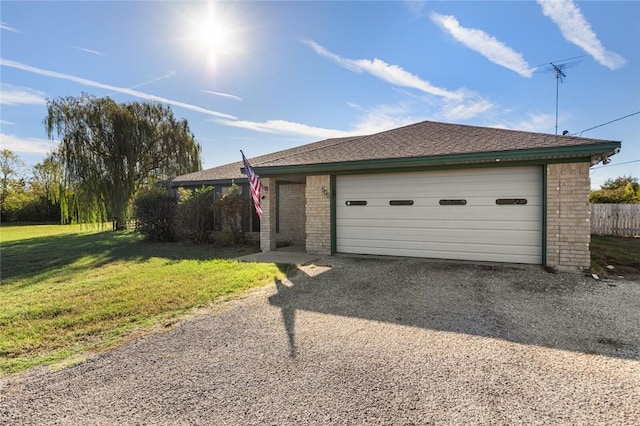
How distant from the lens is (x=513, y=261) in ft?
24.8

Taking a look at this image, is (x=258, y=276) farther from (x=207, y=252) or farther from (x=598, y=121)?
(x=598, y=121)

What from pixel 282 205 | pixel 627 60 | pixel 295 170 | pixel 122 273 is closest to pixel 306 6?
pixel 295 170

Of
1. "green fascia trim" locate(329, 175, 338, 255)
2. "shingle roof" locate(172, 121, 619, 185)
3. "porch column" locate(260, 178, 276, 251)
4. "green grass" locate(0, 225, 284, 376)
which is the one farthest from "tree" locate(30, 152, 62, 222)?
"green fascia trim" locate(329, 175, 338, 255)

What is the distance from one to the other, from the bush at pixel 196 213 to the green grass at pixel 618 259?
11405 millimetres

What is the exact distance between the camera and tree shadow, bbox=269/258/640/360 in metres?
3.84

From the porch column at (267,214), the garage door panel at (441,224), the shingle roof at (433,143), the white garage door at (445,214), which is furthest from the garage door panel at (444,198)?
the porch column at (267,214)

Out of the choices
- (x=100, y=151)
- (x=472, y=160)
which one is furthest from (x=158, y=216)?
(x=472, y=160)

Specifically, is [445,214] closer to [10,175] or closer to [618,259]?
[618,259]

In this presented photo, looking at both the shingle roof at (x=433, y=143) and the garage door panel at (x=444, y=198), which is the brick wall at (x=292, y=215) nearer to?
the shingle roof at (x=433, y=143)

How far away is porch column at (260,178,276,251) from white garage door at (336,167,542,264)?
221 cm

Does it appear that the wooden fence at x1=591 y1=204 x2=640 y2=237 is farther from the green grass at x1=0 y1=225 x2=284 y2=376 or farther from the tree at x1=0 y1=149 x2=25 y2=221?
the tree at x1=0 y1=149 x2=25 y2=221

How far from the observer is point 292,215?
12672mm

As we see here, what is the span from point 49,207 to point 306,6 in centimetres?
3626

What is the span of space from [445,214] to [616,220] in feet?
36.9
